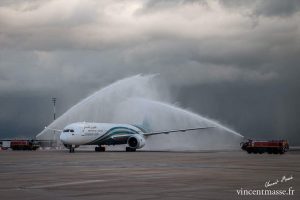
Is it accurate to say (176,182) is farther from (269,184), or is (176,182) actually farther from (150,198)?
(150,198)

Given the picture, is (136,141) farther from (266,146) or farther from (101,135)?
(266,146)

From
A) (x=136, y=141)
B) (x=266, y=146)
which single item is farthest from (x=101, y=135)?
(x=266, y=146)

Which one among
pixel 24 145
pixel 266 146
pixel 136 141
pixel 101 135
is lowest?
pixel 266 146

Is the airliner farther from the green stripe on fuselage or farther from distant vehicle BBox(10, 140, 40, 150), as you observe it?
distant vehicle BBox(10, 140, 40, 150)

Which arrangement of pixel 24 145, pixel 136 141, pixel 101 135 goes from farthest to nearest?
1. pixel 24 145
2. pixel 136 141
3. pixel 101 135

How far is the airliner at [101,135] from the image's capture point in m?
77.1

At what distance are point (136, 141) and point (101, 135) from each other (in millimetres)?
5936

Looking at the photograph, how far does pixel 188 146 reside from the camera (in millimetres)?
116500

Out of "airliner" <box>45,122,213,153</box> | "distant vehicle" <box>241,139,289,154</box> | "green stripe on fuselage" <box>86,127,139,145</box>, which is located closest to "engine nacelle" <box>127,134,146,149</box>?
"airliner" <box>45,122,213,153</box>

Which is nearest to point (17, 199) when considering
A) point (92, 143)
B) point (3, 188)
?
point (3, 188)

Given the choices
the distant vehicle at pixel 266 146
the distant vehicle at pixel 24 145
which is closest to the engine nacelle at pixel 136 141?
the distant vehicle at pixel 266 146

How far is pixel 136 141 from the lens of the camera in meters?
83.3

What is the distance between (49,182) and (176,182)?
5.51 m

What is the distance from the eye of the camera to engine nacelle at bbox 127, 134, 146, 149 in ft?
272
